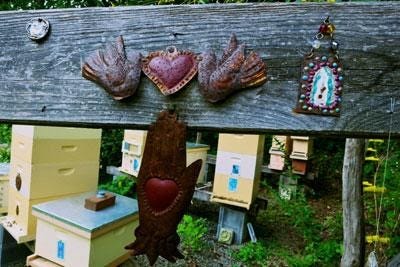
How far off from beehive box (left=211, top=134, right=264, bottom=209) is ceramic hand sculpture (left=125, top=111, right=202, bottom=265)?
256cm

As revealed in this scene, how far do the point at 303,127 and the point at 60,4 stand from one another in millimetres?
3873

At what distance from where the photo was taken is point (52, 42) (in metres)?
0.58

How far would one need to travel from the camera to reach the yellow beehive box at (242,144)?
119 inches

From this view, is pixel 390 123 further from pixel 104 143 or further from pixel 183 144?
pixel 104 143

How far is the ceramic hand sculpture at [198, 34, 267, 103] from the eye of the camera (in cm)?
46

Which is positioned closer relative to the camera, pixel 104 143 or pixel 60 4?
pixel 60 4

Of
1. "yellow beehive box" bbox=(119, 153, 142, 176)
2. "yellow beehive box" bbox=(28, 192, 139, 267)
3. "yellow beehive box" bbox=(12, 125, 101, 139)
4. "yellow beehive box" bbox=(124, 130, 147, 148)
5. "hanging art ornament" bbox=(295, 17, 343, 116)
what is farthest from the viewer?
"yellow beehive box" bbox=(119, 153, 142, 176)

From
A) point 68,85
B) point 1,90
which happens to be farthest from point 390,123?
point 1,90

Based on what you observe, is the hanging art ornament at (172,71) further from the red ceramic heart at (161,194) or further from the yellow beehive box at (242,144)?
the yellow beehive box at (242,144)

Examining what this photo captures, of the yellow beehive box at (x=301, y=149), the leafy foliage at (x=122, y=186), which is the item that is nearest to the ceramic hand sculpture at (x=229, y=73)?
the leafy foliage at (x=122, y=186)

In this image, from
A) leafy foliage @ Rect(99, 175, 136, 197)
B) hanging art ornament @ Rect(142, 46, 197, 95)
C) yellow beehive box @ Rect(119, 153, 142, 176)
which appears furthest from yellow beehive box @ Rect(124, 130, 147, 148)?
hanging art ornament @ Rect(142, 46, 197, 95)

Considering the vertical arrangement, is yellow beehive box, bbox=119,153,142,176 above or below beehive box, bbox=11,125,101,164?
below

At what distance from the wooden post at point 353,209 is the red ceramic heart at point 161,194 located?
1.86 meters

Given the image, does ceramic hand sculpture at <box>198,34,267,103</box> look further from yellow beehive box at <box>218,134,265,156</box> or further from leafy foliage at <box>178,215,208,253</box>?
leafy foliage at <box>178,215,208,253</box>
